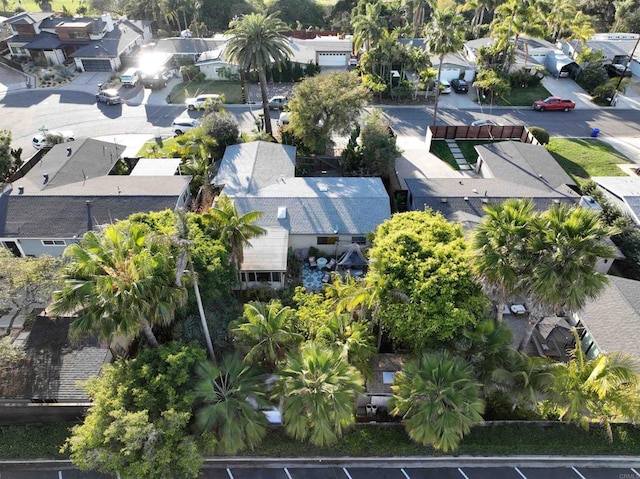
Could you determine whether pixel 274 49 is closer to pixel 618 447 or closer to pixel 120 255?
pixel 120 255

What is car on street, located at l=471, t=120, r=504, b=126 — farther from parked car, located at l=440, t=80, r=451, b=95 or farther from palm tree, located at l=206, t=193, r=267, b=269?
palm tree, located at l=206, t=193, r=267, b=269

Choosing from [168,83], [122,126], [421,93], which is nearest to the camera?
[122,126]

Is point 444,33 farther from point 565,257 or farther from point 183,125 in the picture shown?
point 565,257

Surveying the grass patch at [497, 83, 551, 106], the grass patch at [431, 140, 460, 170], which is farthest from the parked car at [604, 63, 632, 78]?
the grass patch at [431, 140, 460, 170]

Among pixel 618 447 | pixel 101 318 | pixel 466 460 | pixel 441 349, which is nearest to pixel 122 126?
pixel 101 318

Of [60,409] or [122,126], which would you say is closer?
[60,409]

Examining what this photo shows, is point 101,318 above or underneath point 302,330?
above

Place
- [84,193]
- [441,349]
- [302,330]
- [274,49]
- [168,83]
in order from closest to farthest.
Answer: [441,349] < [302,330] < [84,193] < [274,49] < [168,83]
